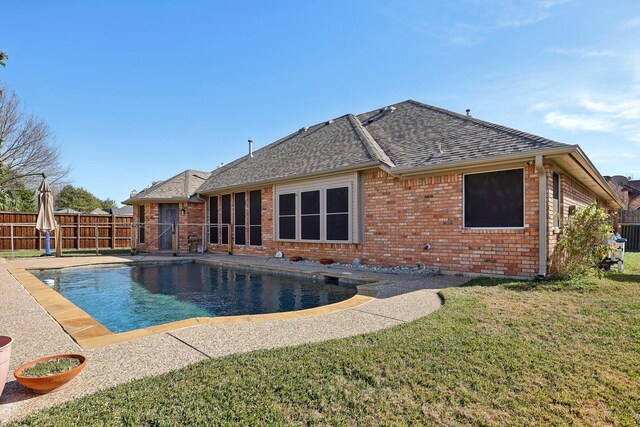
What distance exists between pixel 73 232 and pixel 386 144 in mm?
18441

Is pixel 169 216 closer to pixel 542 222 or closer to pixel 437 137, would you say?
pixel 437 137

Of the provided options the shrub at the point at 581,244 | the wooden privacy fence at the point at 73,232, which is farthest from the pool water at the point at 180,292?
the wooden privacy fence at the point at 73,232

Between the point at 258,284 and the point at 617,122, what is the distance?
1538cm

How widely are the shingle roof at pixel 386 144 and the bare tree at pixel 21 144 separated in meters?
16.1

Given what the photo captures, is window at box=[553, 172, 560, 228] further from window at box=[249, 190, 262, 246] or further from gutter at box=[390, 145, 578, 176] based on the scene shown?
window at box=[249, 190, 262, 246]

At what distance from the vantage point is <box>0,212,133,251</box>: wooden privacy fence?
1819 centimetres

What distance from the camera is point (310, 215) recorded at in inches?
464

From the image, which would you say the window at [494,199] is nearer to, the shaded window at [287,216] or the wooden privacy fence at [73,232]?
the shaded window at [287,216]

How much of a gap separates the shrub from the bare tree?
28.4 m

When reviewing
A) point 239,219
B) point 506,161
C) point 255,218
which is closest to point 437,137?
point 506,161

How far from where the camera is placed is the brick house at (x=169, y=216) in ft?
54.8

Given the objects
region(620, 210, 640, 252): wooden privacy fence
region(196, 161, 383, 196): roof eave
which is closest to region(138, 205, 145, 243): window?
region(196, 161, 383, 196): roof eave

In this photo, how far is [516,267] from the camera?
7582 mm

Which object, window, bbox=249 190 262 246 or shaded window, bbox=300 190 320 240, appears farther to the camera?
window, bbox=249 190 262 246
